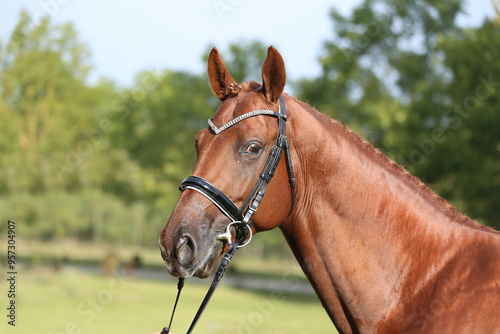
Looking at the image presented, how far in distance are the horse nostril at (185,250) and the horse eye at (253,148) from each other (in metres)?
0.67

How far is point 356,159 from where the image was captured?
3338 millimetres

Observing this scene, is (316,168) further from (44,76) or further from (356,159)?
(44,76)

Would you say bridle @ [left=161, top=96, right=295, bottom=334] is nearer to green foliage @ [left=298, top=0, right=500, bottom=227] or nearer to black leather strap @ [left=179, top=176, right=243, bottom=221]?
black leather strap @ [left=179, top=176, right=243, bottom=221]

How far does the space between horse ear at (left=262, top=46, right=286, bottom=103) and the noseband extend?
3.5 inches

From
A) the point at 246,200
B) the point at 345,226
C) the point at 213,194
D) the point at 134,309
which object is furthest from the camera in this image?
→ the point at 134,309

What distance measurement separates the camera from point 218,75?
136 inches

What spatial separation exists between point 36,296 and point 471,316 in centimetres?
1935

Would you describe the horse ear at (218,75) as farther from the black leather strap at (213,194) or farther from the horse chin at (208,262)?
the horse chin at (208,262)

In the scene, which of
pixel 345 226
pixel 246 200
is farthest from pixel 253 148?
pixel 345 226

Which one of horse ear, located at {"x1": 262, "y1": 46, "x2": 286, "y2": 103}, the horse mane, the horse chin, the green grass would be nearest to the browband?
horse ear, located at {"x1": 262, "y1": 46, "x2": 286, "y2": 103}

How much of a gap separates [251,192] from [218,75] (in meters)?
0.94

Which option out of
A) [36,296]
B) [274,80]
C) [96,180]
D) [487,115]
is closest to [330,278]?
[274,80]

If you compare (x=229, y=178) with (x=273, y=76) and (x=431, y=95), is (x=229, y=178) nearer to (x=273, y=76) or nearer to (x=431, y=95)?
(x=273, y=76)

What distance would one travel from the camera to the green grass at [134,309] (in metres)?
13.6
